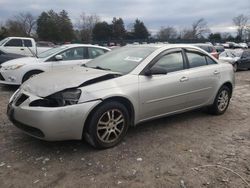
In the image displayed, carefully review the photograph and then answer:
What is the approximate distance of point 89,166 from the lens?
353 cm

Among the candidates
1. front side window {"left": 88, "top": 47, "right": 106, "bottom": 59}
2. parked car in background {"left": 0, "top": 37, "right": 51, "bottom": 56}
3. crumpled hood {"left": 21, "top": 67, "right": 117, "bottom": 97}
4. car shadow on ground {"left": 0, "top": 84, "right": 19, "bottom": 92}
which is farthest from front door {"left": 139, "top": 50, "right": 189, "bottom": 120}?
parked car in background {"left": 0, "top": 37, "right": 51, "bottom": 56}

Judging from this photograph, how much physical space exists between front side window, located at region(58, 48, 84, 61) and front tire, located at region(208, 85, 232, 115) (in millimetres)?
4585

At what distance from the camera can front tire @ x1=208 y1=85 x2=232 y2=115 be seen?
5745 millimetres

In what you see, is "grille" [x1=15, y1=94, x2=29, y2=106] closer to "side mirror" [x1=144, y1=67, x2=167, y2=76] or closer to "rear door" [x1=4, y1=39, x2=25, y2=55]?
"side mirror" [x1=144, y1=67, x2=167, y2=76]

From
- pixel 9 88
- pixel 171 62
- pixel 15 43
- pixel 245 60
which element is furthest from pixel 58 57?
pixel 245 60

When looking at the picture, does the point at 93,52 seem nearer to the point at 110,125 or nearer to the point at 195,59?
the point at 195,59

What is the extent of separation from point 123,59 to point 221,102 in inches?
94.4

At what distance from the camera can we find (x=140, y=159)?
3.74 metres

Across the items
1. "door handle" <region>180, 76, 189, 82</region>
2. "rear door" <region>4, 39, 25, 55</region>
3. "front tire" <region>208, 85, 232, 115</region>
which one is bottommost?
"front tire" <region>208, 85, 232, 115</region>

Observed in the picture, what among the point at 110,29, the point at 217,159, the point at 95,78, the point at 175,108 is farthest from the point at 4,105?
the point at 110,29

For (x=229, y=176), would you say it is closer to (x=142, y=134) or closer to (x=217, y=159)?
(x=217, y=159)

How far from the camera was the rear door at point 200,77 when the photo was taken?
5.09 m

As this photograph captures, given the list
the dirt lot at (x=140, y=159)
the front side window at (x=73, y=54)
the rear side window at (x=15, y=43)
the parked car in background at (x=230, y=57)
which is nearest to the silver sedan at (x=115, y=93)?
the dirt lot at (x=140, y=159)

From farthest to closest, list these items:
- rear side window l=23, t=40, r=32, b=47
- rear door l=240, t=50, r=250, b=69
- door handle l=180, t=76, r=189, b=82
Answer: rear door l=240, t=50, r=250, b=69, rear side window l=23, t=40, r=32, b=47, door handle l=180, t=76, r=189, b=82
